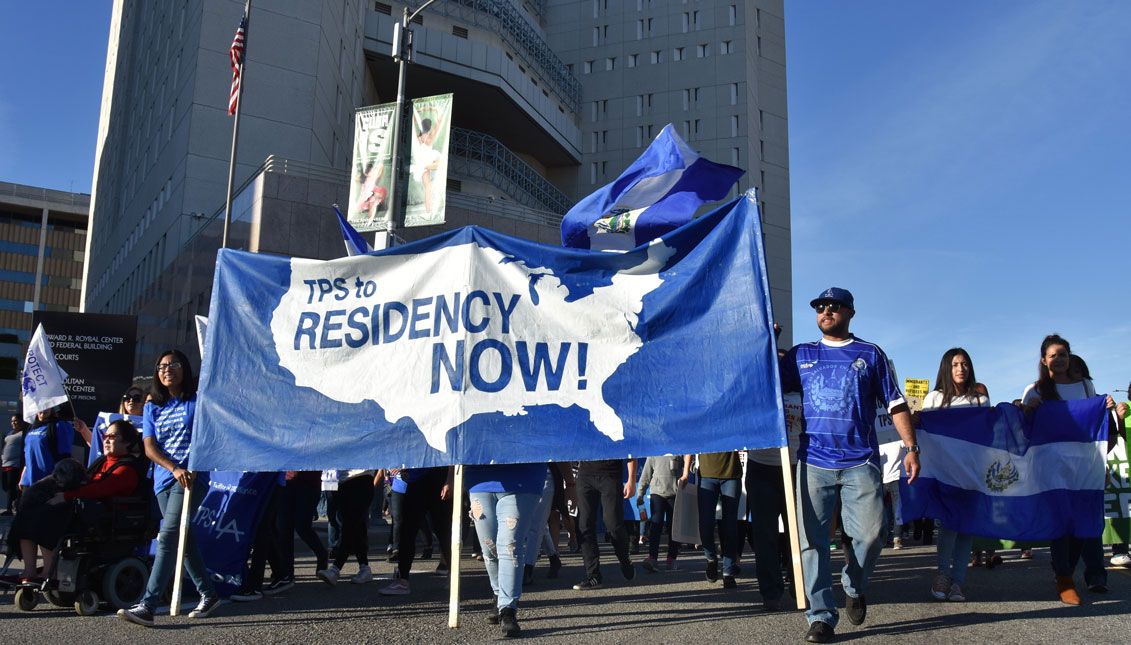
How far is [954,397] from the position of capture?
7395mm

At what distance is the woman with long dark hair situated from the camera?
5984 millimetres

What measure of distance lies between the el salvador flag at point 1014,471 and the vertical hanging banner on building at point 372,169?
9238 millimetres

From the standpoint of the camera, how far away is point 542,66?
174 ft

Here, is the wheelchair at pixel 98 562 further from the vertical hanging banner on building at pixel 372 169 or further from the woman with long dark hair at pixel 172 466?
the vertical hanging banner on building at pixel 372 169

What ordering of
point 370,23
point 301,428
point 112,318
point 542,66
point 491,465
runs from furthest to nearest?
point 542,66 → point 370,23 → point 112,318 → point 301,428 → point 491,465

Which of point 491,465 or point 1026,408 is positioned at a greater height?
point 1026,408

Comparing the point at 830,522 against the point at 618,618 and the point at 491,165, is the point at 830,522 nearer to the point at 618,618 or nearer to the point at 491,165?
the point at 618,618

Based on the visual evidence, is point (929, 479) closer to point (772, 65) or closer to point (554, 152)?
point (554, 152)

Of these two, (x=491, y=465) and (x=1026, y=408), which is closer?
(x=491, y=465)

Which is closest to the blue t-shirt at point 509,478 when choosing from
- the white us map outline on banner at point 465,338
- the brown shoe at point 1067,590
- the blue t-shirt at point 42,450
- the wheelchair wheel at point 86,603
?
the white us map outline on banner at point 465,338

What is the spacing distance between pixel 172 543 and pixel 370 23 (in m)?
38.6

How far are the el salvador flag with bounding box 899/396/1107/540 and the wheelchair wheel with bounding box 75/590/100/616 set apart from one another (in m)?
5.89

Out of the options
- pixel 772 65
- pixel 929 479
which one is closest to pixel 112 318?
pixel 929 479

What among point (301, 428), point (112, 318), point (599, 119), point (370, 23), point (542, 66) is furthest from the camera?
point (599, 119)
